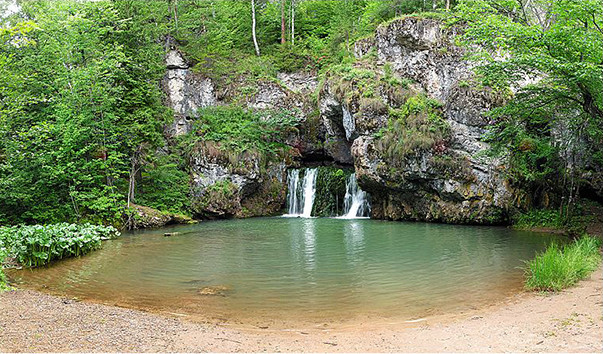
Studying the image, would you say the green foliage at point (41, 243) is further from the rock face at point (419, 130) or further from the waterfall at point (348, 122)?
the waterfall at point (348, 122)

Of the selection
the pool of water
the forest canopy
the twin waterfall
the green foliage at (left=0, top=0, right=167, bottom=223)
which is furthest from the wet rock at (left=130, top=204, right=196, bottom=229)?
the twin waterfall

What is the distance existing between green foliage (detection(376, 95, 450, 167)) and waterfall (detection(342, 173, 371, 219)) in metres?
3.48

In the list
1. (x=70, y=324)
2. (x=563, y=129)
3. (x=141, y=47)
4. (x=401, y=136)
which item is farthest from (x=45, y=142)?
(x=563, y=129)

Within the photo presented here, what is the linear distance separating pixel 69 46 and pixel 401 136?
16217 mm

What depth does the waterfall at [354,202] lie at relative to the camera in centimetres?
2353

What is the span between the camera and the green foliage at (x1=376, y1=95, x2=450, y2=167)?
1978cm

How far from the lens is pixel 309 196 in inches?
987

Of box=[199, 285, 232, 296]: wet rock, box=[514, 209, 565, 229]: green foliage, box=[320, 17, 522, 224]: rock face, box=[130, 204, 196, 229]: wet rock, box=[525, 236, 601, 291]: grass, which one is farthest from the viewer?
box=[320, 17, 522, 224]: rock face

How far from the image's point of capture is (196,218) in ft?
77.5

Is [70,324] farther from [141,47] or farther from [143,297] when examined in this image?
[141,47]

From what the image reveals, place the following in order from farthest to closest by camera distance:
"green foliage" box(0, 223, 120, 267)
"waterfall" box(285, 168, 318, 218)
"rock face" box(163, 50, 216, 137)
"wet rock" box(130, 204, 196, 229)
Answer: "rock face" box(163, 50, 216, 137), "waterfall" box(285, 168, 318, 218), "wet rock" box(130, 204, 196, 229), "green foliage" box(0, 223, 120, 267)

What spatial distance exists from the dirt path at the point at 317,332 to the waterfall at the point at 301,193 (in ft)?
61.2

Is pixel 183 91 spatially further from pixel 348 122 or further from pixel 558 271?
pixel 558 271

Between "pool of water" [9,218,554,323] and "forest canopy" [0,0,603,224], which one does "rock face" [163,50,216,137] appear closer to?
"forest canopy" [0,0,603,224]
